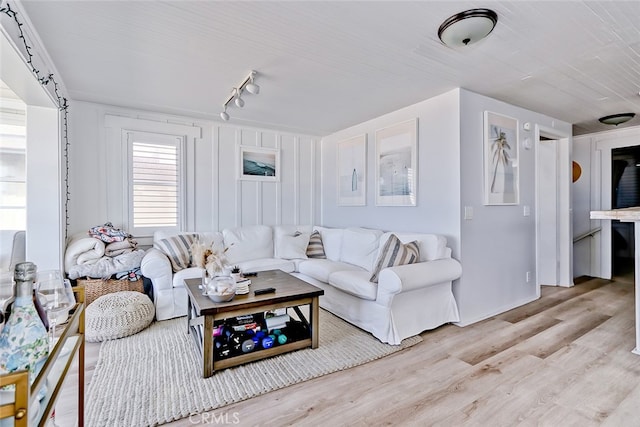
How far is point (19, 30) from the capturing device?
188cm

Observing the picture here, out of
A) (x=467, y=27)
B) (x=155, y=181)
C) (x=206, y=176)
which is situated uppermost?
(x=467, y=27)

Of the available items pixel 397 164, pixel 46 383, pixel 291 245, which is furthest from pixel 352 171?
pixel 46 383

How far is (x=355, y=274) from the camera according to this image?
3.08 metres

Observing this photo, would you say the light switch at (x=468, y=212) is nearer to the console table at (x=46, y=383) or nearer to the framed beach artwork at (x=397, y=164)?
the framed beach artwork at (x=397, y=164)

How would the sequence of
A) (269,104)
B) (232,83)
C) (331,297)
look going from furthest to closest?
(269,104), (331,297), (232,83)

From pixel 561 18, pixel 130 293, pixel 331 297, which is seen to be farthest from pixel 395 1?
pixel 130 293

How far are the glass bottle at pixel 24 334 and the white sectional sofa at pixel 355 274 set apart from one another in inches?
→ 79.3

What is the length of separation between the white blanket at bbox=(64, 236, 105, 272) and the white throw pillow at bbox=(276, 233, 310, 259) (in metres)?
2.04

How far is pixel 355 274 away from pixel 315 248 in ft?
4.23

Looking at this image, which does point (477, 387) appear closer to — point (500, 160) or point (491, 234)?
point (491, 234)

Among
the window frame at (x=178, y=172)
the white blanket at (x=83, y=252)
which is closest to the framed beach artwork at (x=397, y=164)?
the window frame at (x=178, y=172)

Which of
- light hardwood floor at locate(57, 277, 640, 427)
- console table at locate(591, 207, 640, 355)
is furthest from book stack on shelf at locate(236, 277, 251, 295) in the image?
console table at locate(591, 207, 640, 355)

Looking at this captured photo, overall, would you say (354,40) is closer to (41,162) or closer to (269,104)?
(269,104)

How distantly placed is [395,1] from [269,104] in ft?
6.84
